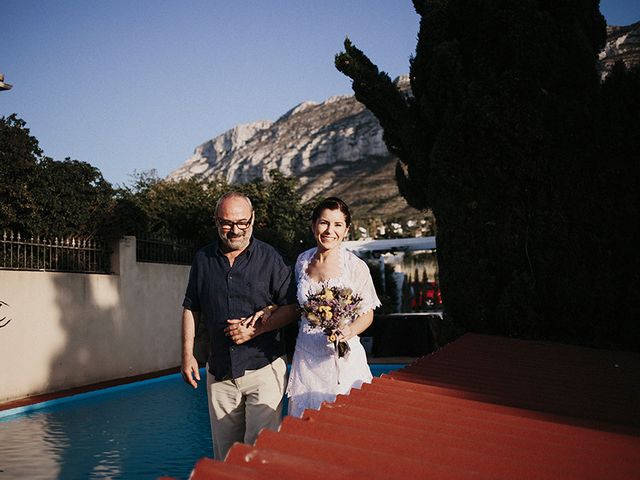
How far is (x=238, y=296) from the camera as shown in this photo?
12.3 ft

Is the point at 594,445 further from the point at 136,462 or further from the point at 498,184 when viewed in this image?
the point at 498,184

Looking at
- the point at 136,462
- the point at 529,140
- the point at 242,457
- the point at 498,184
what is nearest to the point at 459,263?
the point at 498,184

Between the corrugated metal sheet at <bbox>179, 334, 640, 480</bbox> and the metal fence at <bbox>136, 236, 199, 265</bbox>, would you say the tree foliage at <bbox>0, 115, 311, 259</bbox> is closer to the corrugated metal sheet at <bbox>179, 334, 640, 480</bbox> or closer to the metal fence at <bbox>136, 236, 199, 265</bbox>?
the metal fence at <bbox>136, 236, 199, 265</bbox>

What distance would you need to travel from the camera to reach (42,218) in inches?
433

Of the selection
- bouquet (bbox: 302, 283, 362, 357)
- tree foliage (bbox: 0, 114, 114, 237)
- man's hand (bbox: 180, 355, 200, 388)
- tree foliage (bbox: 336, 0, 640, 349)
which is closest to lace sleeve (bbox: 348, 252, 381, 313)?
bouquet (bbox: 302, 283, 362, 357)

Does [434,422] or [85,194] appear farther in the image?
[85,194]

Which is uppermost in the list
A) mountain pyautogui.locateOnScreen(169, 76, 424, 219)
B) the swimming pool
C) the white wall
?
mountain pyautogui.locateOnScreen(169, 76, 424, 219)

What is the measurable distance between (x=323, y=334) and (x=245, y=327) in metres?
0.54

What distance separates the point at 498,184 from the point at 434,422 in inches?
279

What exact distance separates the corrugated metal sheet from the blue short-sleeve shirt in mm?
785

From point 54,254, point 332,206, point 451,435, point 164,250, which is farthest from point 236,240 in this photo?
point 164,250

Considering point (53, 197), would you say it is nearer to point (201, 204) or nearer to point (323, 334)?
point (323, 334)

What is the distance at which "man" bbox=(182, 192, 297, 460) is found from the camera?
144 inches

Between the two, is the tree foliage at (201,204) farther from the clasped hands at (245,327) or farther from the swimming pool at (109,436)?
the clasped hands at (245,327)
